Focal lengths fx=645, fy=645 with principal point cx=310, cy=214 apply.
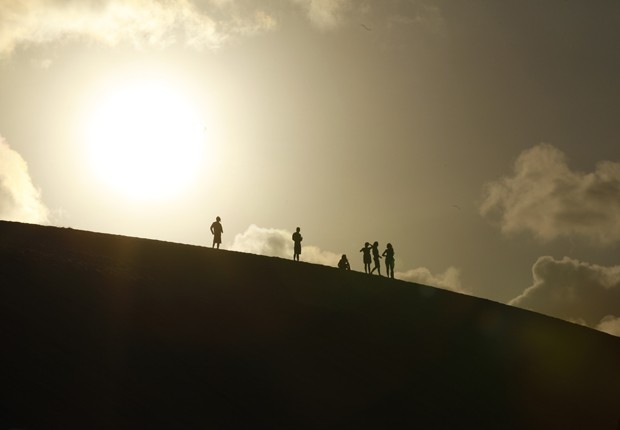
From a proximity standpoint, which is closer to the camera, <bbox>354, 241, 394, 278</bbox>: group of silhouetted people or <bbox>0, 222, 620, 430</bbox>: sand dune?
<bbox>0, 222, 620, 430</bbox>: sand dune

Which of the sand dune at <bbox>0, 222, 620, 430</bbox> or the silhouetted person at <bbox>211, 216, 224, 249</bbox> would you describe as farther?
the silhouetted person at <bbox>211, 216, 224, 249</bbox>

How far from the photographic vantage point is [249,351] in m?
14.2

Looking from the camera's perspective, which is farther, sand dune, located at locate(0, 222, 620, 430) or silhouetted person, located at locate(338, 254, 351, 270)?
silhouetted person, located at locate(338, 254, 351, 270)

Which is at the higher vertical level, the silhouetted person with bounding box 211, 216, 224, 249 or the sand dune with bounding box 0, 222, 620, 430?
the silhouetted person with bounding box 211, 216, 224, 249

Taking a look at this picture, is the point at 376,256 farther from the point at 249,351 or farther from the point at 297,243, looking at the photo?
the point at 249,351

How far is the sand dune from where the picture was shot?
1089cm

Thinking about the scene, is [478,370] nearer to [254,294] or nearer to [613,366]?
[254,294]

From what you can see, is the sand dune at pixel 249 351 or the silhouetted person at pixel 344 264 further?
the silhouetted person at pixel 344 264

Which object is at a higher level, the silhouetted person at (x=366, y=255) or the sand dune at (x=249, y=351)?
the silhouetted person at (x=366, y=255)

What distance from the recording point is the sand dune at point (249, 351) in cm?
1089

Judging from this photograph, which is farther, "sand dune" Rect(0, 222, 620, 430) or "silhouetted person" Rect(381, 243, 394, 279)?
"silhouetted person" Rect(381, 243, 394, 279)

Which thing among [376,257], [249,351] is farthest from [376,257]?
[249,351]

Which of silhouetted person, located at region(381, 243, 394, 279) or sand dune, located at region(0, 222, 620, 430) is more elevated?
silhouetted person, located at region(381, 243, 394, 279)

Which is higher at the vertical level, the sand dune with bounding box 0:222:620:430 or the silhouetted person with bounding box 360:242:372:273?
the silhouetted person with bounding box 360:242:372:273
